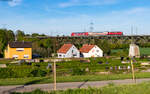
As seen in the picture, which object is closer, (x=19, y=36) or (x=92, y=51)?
(x=92, y=51)

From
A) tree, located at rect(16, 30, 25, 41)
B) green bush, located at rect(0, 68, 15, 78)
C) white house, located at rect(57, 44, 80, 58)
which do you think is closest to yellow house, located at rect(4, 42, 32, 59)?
white house, located at rect(57, 44, 80, 58)

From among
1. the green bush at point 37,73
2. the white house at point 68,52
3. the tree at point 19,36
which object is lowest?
the green bush at point 37,73

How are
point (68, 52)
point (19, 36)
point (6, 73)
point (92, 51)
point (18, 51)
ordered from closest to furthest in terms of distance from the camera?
point (6, 73)
point (18, 51)
point (68, 52)
point (92, 51)
point (19, 36)

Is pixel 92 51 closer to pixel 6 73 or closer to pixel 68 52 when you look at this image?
pixel 68 52

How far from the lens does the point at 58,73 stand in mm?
26188

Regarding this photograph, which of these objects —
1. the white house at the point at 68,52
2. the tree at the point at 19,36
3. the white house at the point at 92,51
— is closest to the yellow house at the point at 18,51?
the white house at the point at 68,52

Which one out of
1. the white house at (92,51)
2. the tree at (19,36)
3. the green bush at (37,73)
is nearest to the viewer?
the green bush at (37,73)

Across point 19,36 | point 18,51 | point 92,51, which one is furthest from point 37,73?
point 19,36

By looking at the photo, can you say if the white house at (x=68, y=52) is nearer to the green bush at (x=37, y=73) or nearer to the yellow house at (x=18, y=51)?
the yellow house at (x=18, y=51)

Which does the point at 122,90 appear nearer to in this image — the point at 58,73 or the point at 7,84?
the point at 7,84

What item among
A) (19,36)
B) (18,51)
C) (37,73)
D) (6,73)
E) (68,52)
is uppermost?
(19,36)

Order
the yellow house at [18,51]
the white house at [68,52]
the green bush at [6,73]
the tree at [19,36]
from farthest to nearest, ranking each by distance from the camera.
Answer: the tree at [19,36] < the white house at [68,52] < the yellow house at [18,51] < the green bush at [6,73]

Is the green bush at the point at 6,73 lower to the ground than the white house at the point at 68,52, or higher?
lower

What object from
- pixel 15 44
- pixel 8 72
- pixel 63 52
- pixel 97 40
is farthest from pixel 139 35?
pixel 8 72
